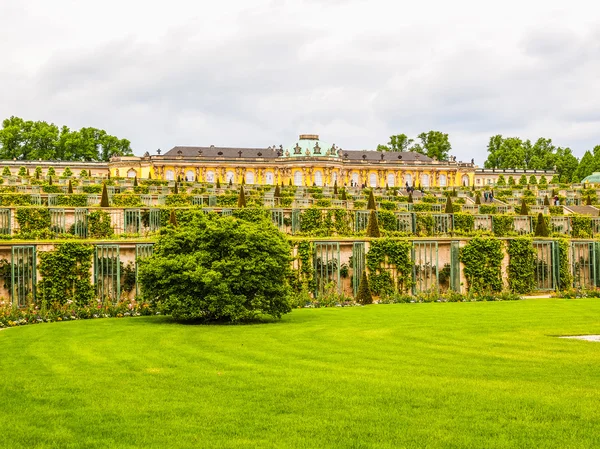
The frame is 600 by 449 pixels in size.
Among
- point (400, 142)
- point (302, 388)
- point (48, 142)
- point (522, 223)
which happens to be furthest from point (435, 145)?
point (302, 388)

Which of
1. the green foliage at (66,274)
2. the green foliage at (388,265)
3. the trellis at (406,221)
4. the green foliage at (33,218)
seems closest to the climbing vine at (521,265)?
the green foliage at (388,265)

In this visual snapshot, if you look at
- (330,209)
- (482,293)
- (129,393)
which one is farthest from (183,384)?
(330,209)

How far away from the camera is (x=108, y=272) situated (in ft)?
62.5

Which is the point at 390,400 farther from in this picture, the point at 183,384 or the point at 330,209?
the point at 330,209

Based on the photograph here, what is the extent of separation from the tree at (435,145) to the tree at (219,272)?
Result: 12344 centimetres

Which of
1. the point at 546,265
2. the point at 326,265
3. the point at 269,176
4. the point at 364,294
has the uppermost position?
the point at 269,176

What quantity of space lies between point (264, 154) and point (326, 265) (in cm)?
10366

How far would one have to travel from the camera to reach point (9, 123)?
411 feet

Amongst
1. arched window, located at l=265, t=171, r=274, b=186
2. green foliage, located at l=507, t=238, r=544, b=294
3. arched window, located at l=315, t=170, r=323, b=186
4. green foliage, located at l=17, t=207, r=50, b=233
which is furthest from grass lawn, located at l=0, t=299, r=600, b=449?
arched window, located at l=265, t=171, r=274, b=186

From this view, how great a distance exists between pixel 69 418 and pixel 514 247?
19.5m

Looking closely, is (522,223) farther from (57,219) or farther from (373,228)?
(57,219)

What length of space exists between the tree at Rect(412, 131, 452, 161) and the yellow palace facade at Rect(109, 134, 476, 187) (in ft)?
28.2

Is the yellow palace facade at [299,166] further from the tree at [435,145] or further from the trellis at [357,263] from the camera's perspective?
the trellis at [357,263]

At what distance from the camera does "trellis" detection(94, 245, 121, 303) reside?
1891 cm
